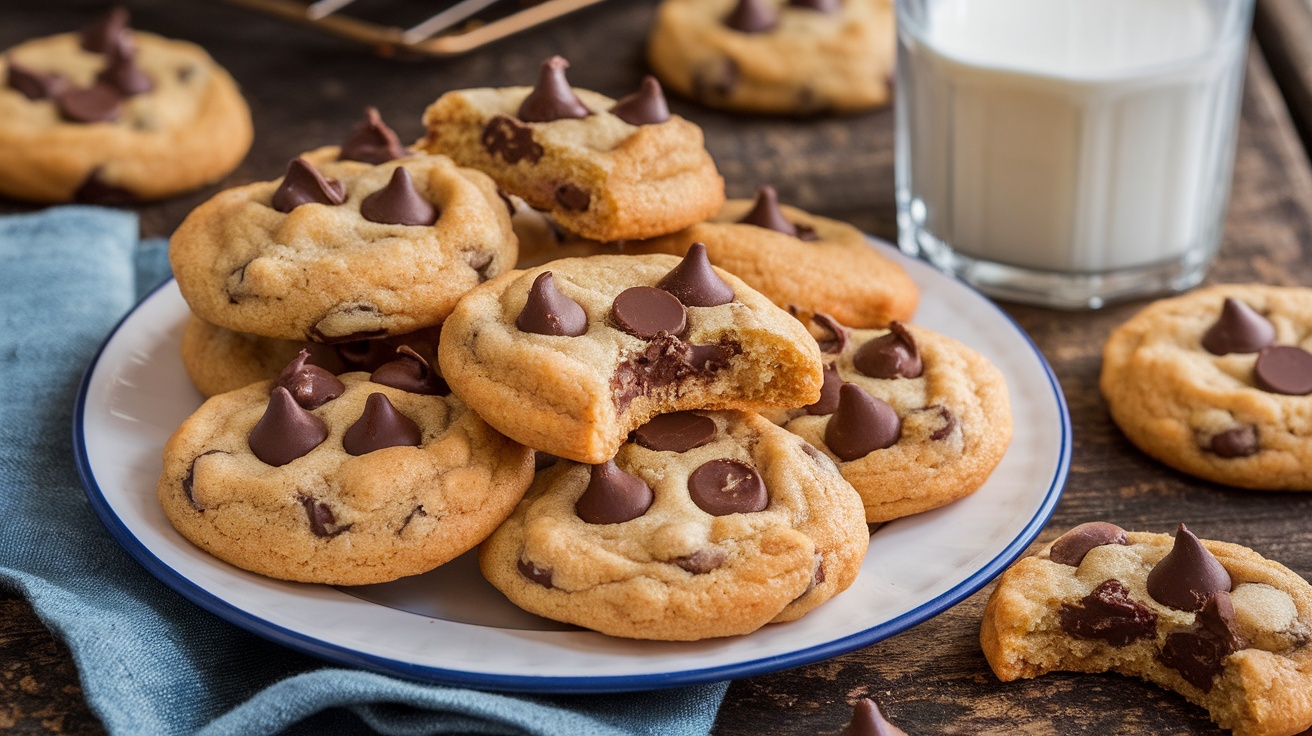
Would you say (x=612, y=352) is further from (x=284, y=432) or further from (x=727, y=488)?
(x=284, y=432)

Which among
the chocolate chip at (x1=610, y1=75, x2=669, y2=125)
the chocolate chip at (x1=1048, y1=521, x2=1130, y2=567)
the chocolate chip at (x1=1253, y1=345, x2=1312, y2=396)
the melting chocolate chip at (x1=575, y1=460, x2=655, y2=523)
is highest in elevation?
the chocolate chip at (x1=610, y1=75, x2=669, y2=125)

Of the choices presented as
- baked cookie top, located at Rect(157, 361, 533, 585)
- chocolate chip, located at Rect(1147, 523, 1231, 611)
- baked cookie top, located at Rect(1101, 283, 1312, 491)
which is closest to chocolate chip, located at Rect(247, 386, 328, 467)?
baked cookie top, located at Rect(157, 361, 533, 585)

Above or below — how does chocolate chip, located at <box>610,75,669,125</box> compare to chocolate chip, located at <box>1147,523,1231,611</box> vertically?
above

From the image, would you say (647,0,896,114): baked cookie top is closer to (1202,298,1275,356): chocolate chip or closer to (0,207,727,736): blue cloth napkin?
(1202,298,1275,356): chocolate chip

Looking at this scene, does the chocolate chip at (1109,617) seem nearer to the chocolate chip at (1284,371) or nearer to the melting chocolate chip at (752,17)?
the chocolate chip at (1284,371)

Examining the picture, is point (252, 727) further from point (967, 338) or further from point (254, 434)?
point (967, 338)
